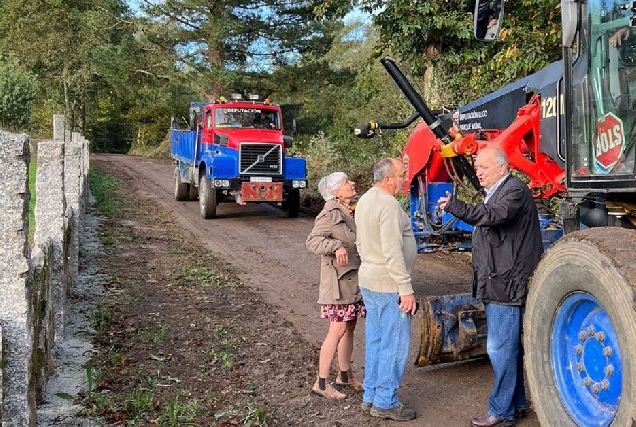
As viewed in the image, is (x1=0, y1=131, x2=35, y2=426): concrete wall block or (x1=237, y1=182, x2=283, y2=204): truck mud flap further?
(x1=237, y1=182, x2=283, y2=204): truck mud flap

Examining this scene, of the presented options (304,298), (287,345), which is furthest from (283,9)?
(287,345)

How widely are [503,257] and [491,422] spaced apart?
109cm

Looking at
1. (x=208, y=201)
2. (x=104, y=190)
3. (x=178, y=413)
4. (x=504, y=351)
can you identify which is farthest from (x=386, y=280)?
(x=104, y=190)

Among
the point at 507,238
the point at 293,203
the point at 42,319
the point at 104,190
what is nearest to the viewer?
the point at 507,238

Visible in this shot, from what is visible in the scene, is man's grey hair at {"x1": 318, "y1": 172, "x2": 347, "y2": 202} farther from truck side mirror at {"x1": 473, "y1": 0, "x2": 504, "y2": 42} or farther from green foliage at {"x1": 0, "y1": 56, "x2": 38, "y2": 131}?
green foliage at {"x1": 0, "y1": 56, "x2": 38, "y2": 131}

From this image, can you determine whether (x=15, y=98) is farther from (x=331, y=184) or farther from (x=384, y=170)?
(x=384, y=170)

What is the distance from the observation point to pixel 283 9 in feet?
93.3

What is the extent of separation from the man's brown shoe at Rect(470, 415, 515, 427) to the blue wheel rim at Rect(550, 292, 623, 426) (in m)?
0.69

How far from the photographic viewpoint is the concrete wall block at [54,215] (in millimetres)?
6082

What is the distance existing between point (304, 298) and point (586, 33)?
197 inches

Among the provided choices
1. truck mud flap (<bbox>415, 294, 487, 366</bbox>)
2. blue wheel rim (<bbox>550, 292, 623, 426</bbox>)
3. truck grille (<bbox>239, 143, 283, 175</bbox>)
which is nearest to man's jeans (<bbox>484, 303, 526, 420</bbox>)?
blue wheel rim (<bbox>550, 292, 623, 426</bbox>)

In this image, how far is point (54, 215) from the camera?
20.9 ft

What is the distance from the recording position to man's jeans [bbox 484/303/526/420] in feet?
14.8

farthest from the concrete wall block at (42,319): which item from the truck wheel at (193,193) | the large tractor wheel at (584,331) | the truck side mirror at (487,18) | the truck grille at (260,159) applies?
the truck wheel at (193,193)
